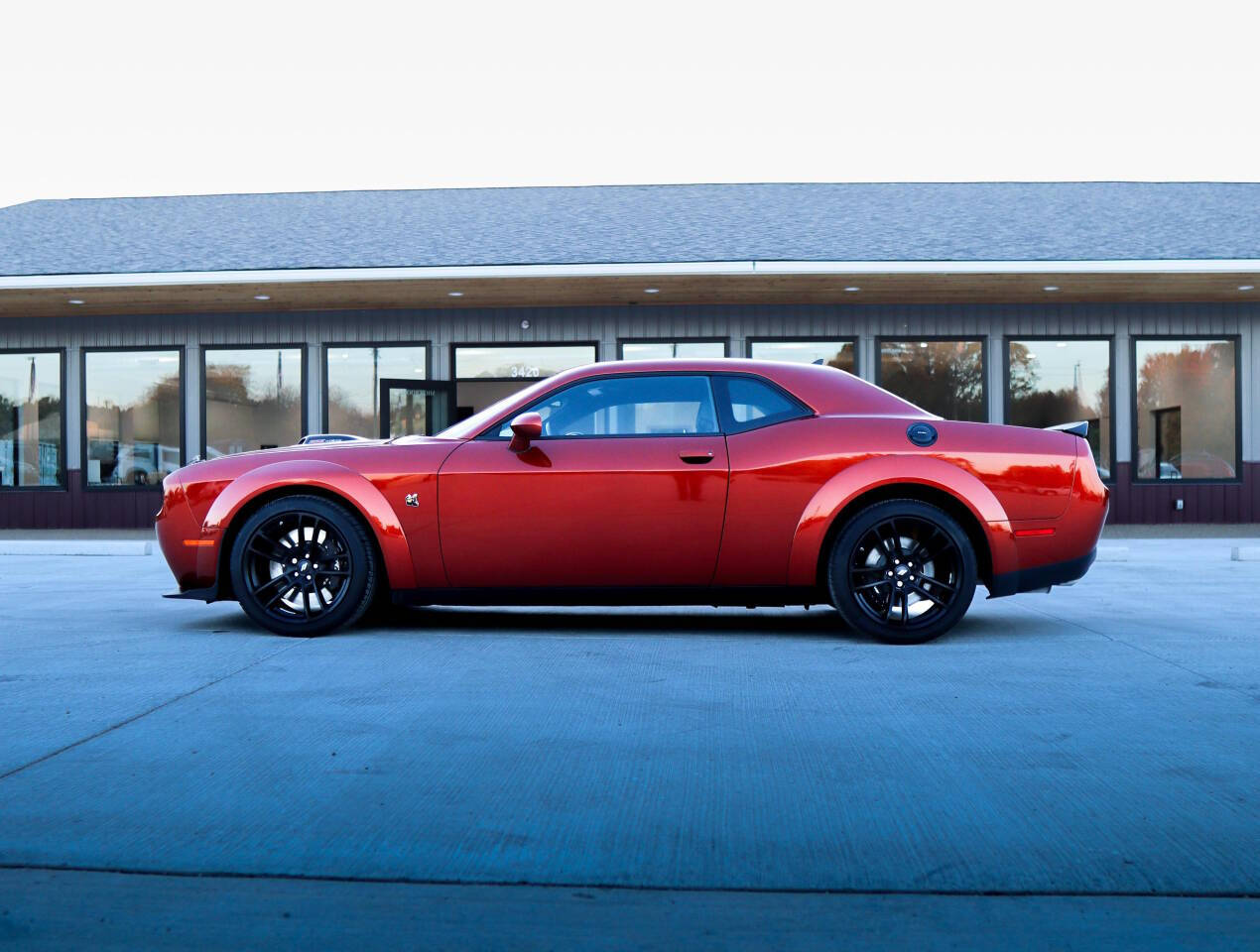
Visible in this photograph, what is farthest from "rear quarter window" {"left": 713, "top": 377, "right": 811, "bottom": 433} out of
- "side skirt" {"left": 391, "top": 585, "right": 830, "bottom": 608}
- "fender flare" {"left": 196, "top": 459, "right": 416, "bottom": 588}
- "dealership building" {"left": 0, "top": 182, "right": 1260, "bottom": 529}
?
"dealership building" {"left": 0, "top": 182, "right": 1260, "bottom": 529}

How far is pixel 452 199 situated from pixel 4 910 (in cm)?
2114

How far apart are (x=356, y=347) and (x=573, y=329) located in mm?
3223

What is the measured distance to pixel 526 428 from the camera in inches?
252

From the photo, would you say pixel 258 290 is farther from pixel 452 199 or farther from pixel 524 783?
pixel 524 783

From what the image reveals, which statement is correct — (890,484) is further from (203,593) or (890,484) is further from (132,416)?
(132,416)

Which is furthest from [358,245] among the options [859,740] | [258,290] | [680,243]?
[859,740]

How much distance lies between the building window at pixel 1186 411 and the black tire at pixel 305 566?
578 inches

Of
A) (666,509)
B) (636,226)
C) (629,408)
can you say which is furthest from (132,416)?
(666,509)

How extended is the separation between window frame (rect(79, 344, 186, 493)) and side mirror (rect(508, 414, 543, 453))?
13.9 metres

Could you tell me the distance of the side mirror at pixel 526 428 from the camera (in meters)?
6.38

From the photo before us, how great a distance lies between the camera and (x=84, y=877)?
2.90 m

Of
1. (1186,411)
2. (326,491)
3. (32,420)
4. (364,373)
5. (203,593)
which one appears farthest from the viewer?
(32,420)

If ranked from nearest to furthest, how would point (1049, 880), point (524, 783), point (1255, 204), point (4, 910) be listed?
point (4, 910)
point (1049, 880)
point (524, 783)
point (1255, 204)

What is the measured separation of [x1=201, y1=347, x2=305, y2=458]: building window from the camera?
1903 centimetres
